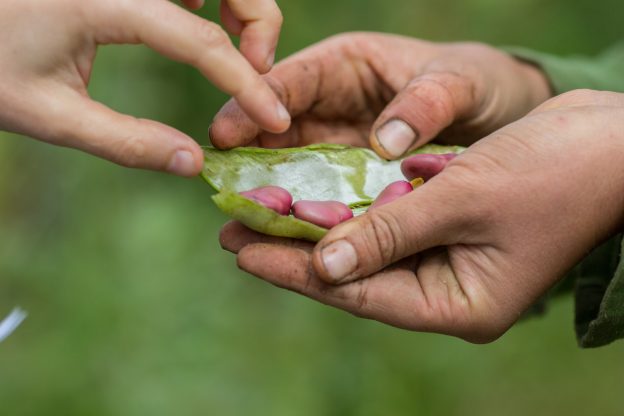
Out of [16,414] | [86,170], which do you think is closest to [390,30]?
[86,170]

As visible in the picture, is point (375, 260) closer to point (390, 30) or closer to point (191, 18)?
point (191, 18)

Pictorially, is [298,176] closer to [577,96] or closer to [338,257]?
[338,257]

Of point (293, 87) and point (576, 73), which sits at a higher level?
point (293, 87)

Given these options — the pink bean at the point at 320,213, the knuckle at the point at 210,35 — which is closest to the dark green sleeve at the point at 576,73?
the pink bean at the point at 320,213

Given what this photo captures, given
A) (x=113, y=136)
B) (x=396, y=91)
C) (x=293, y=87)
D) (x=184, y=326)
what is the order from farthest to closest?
(x=184, y=326), (x=396, y=91), (x=293, y=87), (x=113, y=136)

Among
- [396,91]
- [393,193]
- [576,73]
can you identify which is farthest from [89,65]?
[576,73]

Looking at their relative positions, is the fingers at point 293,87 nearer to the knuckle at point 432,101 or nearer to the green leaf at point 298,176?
the green leaf at point 298,176
